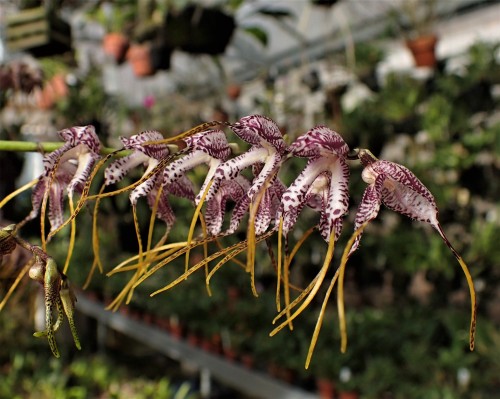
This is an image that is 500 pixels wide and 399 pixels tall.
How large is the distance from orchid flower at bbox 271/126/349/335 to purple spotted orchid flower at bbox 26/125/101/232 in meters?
0.14

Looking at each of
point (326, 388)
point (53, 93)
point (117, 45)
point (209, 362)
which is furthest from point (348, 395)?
point (53, 93)

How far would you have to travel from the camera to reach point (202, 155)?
0.39m

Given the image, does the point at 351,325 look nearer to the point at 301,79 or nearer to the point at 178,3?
the point at 301,79

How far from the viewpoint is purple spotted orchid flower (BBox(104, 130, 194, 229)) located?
0.37 metres

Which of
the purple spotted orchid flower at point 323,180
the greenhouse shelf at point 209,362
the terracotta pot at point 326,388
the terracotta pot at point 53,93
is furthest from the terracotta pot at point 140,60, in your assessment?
the purple spotted orchid flower at point 323,180

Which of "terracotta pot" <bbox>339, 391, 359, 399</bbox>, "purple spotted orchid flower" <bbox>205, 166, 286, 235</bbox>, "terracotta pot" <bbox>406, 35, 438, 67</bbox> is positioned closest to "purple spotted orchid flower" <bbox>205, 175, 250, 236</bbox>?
"purple spotted orchid flower" <bbox>205, 166, 286, 235</bbox>

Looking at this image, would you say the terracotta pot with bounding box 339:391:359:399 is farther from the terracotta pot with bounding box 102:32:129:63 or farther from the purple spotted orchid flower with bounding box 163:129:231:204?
the terracotta pot with bounding box 102:32:129:63

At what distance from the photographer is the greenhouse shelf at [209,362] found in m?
2.00

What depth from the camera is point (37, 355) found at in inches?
105

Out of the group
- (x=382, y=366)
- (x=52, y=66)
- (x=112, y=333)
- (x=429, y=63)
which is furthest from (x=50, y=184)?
(x=112, y=333)

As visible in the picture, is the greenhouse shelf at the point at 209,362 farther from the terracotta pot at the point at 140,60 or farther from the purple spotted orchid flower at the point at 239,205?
the purple spotted orchid flower at the point at 239,205

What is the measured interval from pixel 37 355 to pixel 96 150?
254 centimetres

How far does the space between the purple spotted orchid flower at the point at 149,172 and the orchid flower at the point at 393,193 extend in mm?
129

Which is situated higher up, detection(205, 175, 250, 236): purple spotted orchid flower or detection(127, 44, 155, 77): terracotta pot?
detection(205, 175, 250, 236): purple spotted orchid flower
